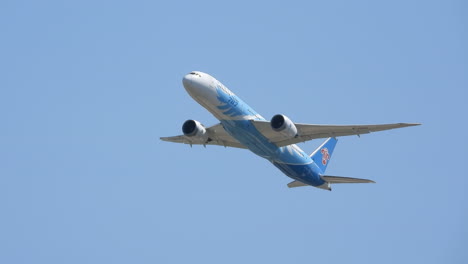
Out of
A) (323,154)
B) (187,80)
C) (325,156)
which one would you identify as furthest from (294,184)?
(187,80)

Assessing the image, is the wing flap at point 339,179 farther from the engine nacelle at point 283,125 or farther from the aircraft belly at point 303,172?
the engine nacelle at point 283,125

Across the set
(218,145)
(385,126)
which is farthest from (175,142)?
(385,126)

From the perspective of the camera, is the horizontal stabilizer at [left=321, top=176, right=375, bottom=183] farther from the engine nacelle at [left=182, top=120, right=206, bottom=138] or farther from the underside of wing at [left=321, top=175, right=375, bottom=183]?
the engine nacelle at [left=182, top=120, right=206, bottom=138]

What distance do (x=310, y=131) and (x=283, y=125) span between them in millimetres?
Answer: 2850

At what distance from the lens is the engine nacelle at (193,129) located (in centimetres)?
5747

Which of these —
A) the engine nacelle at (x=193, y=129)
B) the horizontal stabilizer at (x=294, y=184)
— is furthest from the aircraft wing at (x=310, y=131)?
the horizontal stabilizer at (x=294, y=184)

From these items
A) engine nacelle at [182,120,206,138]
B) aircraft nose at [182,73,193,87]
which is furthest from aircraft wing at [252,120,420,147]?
aircraft nose at [182,73,193,87]

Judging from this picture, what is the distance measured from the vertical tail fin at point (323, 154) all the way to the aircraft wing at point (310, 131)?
9400mm

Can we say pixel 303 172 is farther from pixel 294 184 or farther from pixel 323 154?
pixel 323 154

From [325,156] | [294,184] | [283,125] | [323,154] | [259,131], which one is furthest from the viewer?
[325,156]

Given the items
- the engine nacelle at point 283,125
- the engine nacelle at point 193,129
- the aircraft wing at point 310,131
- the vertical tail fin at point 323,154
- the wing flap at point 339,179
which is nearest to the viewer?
the engine nacelle at point 283,125

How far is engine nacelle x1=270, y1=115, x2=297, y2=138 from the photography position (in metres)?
54.2

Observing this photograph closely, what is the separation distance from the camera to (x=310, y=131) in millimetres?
56156

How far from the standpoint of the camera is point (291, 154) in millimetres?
59625
